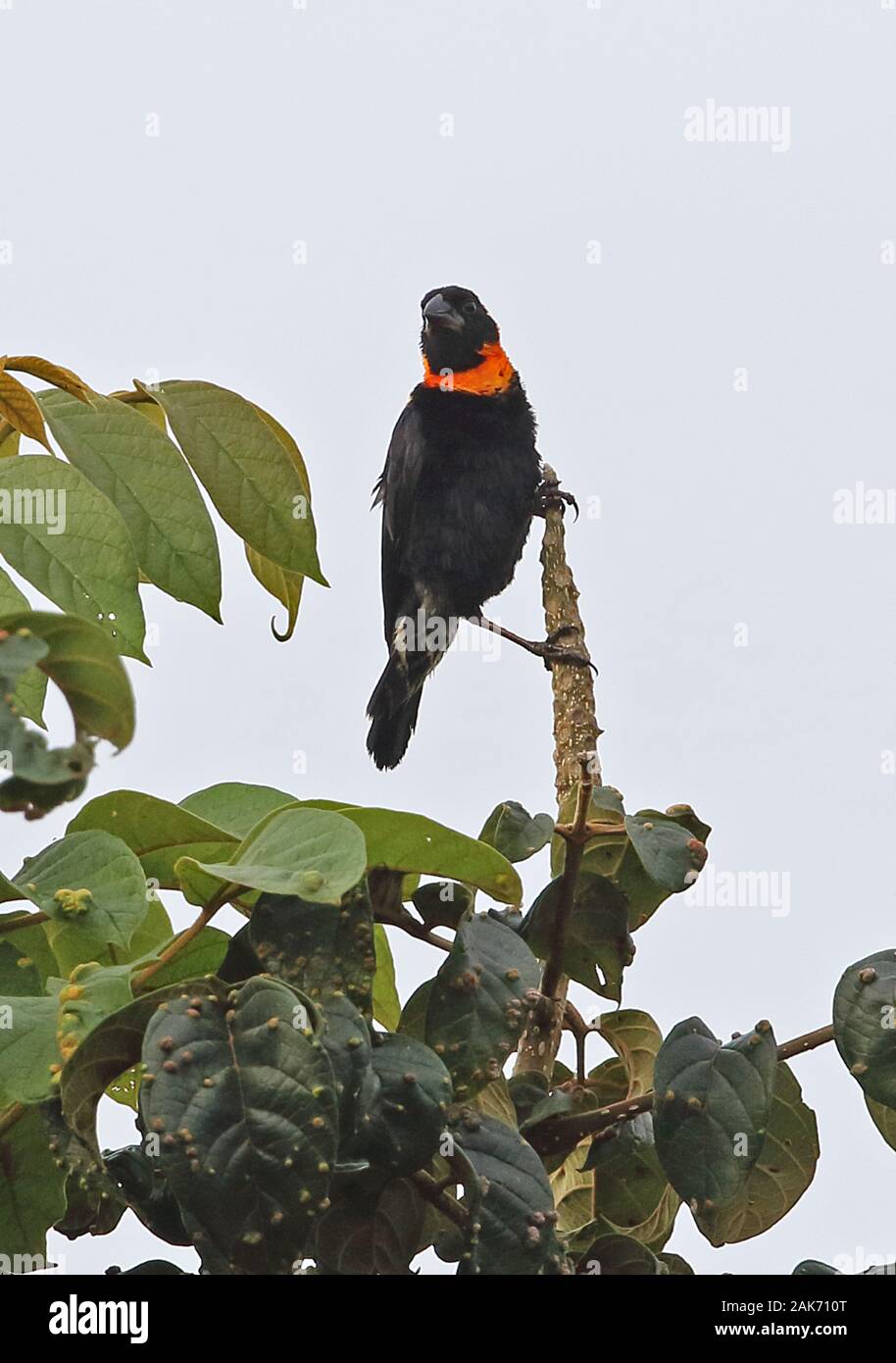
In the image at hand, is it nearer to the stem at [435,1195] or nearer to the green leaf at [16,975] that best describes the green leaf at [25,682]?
the green leaf at [16,975]

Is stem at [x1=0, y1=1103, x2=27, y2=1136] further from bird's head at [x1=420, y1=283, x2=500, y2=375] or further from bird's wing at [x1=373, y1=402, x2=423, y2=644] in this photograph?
bird's head at [x1=420, y1=283, x2=500, y2=375]

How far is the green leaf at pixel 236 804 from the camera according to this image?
0.79 metres

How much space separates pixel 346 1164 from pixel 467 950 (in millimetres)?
132

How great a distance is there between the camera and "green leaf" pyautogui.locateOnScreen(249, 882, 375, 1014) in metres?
0.68

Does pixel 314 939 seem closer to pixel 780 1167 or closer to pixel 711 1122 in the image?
pixel 711 1122

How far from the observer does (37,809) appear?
0.56 metres

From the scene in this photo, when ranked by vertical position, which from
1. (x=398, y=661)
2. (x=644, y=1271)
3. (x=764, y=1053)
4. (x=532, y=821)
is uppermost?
(x=398, y=661)

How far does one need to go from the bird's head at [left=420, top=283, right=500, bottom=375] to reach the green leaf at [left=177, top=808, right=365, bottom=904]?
2742 millimetres

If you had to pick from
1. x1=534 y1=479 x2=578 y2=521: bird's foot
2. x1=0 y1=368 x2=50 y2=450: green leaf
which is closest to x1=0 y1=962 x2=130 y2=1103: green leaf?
x1=0 y1=368 x2=50 y2=450: green leaf

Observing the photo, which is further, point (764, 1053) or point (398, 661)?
point (398, 661)

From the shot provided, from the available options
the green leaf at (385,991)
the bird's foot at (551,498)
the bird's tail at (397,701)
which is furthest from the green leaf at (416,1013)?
the bird's tail at (397,701)

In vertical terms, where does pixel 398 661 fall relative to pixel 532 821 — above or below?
above

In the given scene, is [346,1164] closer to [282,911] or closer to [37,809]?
[282,911]
